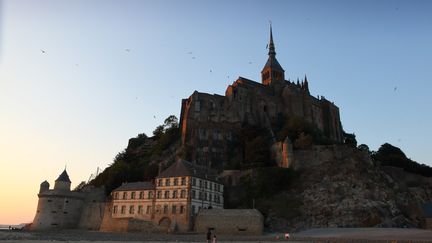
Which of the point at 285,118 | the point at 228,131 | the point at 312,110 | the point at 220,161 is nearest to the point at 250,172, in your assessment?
the point at 220,161

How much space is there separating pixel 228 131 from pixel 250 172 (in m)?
16.7

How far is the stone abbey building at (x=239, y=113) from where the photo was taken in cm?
7294

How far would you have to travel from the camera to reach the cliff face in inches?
2053

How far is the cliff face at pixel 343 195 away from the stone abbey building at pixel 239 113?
554cm

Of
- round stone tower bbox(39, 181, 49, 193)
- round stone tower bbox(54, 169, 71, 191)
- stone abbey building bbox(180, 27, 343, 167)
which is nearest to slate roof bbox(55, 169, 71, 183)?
round stone tower bbox(54, 169, 71, 191)

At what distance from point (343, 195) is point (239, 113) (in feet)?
99.3

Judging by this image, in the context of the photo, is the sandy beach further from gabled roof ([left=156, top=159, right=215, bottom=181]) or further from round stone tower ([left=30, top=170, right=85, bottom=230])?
round stone tower ([left=30, top=170, right=85, bottom=230])

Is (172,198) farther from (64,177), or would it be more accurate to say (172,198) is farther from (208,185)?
(64,177)

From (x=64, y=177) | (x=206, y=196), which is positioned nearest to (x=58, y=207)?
(x=64, y=177)

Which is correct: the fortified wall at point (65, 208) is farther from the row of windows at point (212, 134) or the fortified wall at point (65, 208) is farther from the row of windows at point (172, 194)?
the row of windows at point (212, 134)

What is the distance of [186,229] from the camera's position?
49.5 m

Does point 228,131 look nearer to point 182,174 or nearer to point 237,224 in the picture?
point 182,174

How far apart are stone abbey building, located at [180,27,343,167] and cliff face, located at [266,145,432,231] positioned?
5537mm

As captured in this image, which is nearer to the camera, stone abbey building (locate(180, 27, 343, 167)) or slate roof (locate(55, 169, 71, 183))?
slate roof (locate(55, 169, 71, 183))
